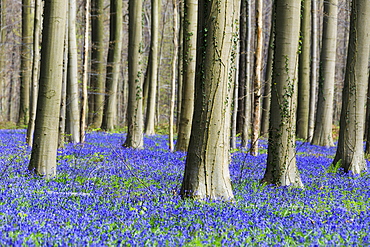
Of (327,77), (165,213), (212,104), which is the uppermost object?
(327,77)

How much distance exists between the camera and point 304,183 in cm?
887

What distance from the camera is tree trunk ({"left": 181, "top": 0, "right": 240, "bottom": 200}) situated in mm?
6316

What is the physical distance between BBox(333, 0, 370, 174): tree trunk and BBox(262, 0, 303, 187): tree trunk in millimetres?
2951

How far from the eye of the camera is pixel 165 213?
5523 mm

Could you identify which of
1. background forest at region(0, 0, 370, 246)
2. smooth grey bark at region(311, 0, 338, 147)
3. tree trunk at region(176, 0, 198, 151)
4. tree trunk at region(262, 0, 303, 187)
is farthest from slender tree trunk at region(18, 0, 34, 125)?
tree trunk at region(262, 0, 303, 187)

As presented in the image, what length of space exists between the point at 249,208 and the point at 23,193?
3.46 metres

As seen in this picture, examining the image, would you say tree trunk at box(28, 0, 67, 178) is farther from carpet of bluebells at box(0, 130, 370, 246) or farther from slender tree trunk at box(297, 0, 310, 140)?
slender tree trunk at box(297, 0, 310, 140)

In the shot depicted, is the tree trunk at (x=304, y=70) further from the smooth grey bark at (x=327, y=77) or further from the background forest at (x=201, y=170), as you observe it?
the background forest at (x=201, y=170)

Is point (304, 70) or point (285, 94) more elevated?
point (304, 70)

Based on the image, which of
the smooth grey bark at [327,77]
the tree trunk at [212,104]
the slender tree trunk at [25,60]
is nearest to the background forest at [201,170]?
the tree trunk at [212,104]

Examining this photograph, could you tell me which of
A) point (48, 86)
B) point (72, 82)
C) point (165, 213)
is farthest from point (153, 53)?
point (165, 213)

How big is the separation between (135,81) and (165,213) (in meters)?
9.03

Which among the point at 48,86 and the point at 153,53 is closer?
the point at 48,86

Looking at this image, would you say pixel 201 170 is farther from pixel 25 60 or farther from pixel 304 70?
pixel 25 60
